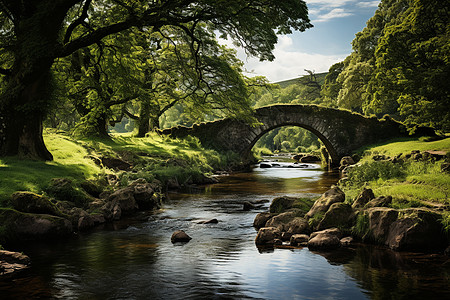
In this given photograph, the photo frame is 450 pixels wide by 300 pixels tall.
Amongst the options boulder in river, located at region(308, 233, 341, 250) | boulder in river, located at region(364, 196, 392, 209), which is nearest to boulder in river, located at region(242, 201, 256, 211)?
boulder in river, located at region(364, 196, 392, 209)

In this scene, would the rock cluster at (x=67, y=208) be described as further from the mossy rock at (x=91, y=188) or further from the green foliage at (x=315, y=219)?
the green foliage at (x=315, y=219)

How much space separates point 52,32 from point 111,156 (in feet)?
25.2

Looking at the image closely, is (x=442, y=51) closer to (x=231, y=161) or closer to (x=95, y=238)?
(x=95, y=238)

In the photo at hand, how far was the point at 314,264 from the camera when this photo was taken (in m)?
7.77

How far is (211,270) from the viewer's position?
24.8ft

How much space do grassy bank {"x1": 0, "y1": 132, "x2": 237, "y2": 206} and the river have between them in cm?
363

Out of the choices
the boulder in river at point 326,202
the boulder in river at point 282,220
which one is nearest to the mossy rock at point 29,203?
the boulder in river at point 282,220

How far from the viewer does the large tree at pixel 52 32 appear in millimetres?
13625

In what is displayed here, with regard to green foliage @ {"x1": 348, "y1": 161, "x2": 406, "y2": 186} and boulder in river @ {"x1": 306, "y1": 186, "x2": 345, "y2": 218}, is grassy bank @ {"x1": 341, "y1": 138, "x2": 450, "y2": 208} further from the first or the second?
boulder in river @ {"x1": 306, "y1": 186, "x2": 345, "y2": 218}

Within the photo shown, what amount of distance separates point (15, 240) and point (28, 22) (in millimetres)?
8897

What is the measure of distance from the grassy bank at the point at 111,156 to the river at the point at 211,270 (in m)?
3.63

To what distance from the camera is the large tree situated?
1362 centimetres

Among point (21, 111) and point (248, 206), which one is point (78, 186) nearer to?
point (21, 111)

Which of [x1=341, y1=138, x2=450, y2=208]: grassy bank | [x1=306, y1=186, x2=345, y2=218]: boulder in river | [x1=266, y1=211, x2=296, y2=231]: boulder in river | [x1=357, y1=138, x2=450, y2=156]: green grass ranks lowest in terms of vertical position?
[x1=266, y1=211, x2=296, y2=231]: boulder in river
